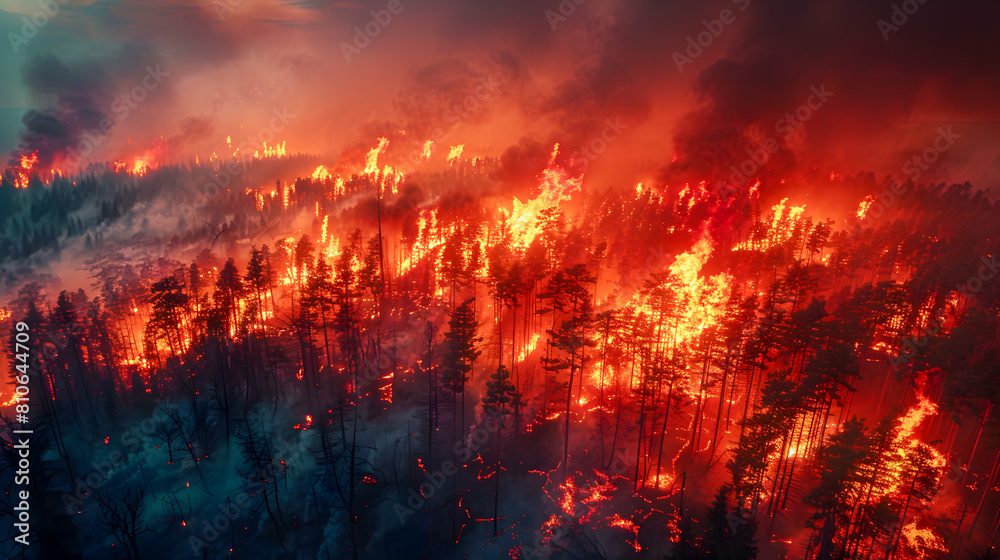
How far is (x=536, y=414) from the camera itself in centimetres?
4138

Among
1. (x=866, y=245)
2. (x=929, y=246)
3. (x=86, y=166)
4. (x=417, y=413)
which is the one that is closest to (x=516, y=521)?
(x=417, y=413)

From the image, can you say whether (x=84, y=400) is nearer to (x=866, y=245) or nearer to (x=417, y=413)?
(x=417, y=413)

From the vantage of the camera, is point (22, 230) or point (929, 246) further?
point (22, 230)

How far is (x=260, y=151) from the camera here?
185m

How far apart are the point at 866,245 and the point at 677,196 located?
120 feet

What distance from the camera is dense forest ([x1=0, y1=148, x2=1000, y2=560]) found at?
28.9 metres

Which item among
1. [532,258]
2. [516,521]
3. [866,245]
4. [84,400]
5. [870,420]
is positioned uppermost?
[866,245]

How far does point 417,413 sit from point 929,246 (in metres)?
76.5

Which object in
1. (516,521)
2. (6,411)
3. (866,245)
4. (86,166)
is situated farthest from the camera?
(86,166)

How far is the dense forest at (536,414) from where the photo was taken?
1139 inches

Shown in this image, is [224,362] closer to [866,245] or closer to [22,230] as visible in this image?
[866,245]

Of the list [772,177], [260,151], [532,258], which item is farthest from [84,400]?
[260,151]

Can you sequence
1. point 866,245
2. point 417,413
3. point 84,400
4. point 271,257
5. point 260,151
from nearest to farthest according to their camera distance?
point 417,413, point 84,400, point 866,245, point 271,257, point 260,151

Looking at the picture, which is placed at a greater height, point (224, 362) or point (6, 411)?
point (224, 362)
